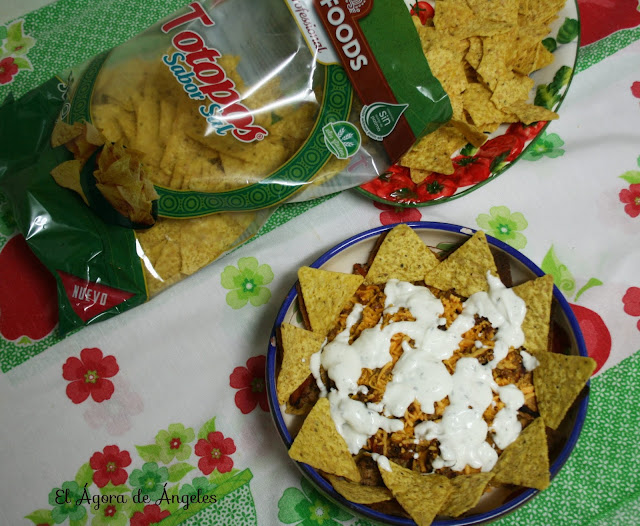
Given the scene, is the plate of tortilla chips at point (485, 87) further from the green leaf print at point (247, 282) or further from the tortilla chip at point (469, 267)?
the green leaf print at point (247, 282)

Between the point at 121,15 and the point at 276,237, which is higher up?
the point at 121,15

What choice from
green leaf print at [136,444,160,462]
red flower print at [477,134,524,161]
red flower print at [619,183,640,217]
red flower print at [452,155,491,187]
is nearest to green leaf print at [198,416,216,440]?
green leaf print at [136,444,160,462]

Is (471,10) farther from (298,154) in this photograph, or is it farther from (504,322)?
(504,322)

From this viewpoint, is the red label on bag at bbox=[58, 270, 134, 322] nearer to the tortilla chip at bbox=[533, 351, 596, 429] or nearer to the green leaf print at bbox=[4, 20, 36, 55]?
the green leaf print at bbox=[4, 20, 36, 55]

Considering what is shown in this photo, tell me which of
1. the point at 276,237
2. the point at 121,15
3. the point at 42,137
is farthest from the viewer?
the point at 121,15

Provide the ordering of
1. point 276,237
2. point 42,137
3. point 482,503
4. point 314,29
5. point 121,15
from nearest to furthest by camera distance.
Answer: point 482,503
point 314,29
point 42,137
point 276,237
point 121,15

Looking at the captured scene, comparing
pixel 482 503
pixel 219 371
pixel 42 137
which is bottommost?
pixel 482 503

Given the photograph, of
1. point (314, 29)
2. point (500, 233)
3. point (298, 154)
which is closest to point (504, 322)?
point (500, 233)
